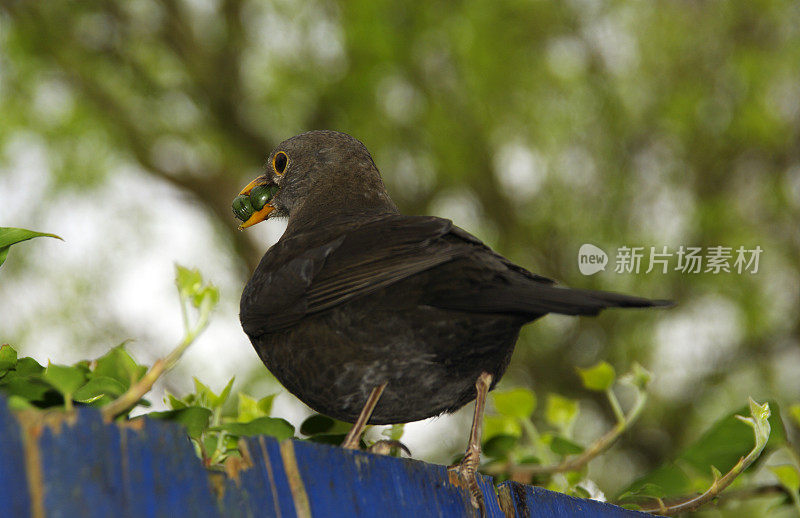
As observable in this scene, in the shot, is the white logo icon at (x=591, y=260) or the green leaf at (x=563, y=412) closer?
the green leaf at (x=563, y=412)

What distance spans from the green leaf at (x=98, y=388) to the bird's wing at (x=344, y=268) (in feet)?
1.63

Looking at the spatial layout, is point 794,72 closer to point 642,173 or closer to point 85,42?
point 642,173

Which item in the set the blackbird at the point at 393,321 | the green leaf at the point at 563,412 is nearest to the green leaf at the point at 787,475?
the green leaf at the point at 563,412

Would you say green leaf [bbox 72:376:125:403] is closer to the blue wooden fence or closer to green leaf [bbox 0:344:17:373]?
green leaf [bbox 0:344:17:373]

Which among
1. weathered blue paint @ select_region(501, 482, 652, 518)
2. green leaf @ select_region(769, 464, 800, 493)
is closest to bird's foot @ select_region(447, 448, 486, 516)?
weathered blue paint @ select_region(501, 482, 652, 518)

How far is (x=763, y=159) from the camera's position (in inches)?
339

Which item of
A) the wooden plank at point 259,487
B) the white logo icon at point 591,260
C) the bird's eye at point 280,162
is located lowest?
the wooden plank at point 259,487

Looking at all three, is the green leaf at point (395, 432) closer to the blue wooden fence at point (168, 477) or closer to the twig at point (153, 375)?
the blue wooden fence at point (168, 477)

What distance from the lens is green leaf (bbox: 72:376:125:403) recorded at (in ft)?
5.37

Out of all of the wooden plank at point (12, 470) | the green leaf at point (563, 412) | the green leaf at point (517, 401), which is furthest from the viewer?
the green leaf at point (563, 412)

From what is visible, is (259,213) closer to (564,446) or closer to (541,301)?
(564,446)

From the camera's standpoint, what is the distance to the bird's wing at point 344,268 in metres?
1.92

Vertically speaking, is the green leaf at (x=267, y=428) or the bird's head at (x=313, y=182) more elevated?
the bird's head at (x=313, y=182)

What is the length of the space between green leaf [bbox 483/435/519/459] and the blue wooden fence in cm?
74
